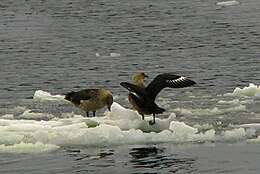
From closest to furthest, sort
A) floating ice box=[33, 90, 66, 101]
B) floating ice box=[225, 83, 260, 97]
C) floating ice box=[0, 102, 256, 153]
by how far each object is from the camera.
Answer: floating ice box=[0, 102, 256, 153] < floating ice box=[225, 83, 260, 97] < floating ice box=[33, 90, 66, 101]

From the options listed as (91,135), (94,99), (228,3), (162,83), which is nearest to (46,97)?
(94,99)

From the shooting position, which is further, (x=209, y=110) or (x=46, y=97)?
(x=46, y=97)

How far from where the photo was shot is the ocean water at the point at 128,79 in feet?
38.8

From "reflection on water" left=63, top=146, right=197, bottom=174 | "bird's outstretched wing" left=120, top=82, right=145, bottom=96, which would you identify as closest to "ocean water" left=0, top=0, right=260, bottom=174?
"reflection on water" left=63, top=146, right=197, bottom=174

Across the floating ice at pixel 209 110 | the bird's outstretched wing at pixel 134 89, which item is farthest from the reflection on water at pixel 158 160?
the floating ice at pixel 209 110

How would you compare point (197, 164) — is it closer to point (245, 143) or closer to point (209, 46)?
point (245, 143)

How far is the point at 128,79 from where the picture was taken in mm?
20281

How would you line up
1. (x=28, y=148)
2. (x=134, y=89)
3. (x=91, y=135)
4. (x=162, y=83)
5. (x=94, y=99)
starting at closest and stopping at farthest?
1. (x=28, y=148)
2. (x=91, y=135)
3. (x=134, y=89)
4. (x=162, y=83)
5. (x=94, y=99)

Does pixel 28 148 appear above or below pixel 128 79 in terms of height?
below

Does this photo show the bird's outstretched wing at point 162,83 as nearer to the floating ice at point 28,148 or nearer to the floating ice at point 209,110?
the floating ice at point 209,110

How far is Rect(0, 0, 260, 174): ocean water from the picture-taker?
1184 centimetres

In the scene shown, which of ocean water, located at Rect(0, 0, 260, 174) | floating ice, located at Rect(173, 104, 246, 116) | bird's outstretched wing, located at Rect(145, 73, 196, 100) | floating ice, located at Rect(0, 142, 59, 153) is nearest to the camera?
ocean water, located at Rect(0, 0, 260, 174)

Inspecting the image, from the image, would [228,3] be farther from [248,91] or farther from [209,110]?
[209,110]

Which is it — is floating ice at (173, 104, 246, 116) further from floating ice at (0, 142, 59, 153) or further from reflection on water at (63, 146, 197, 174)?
floating ice at (0, 142, 59, 153)
